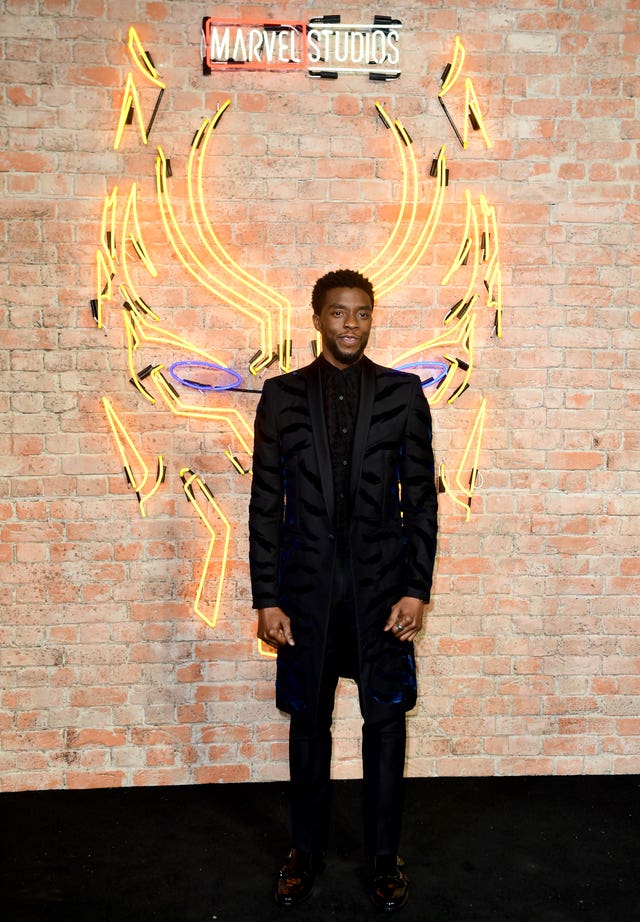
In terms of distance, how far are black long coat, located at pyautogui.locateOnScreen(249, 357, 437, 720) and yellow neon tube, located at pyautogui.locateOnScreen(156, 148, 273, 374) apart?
0.51 m

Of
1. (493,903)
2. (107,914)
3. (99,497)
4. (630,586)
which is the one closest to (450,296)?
(630,586)

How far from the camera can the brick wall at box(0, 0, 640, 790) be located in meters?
2.60

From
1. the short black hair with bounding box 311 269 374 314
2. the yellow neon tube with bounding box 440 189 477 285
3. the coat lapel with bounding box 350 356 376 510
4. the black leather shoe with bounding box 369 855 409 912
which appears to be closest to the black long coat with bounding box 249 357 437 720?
the coat lapel with bounding box 350 356 376 510

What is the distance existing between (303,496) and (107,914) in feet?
4.08

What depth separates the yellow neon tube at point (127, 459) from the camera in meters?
2.66

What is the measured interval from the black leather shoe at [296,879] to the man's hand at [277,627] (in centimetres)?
61

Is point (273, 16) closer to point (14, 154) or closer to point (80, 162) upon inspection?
point (80, 162)

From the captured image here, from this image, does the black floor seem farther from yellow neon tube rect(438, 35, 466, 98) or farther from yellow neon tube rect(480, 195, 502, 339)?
yellow neon tube rect(438, 35, 466, 98)

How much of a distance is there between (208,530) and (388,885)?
1.26 metres

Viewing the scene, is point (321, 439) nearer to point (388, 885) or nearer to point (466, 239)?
point (466, 239)

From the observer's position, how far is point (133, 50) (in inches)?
101

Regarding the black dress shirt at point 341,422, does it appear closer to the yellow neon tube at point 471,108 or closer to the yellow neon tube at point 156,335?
the yellow neon tube at point 156,335

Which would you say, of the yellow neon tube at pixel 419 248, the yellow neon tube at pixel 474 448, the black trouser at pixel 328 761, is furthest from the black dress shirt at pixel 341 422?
the yellow neon tube at pixel 474 448

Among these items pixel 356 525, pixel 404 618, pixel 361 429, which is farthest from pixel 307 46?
pixel 404 618
